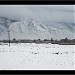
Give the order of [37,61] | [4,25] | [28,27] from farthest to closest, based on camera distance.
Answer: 1. [37,61]
2. [28,27]
3. [4,25]

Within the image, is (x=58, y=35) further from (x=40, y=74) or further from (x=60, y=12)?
(x=40, y=74)

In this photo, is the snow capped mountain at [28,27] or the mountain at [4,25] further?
the snow capped mountain at [28,27]

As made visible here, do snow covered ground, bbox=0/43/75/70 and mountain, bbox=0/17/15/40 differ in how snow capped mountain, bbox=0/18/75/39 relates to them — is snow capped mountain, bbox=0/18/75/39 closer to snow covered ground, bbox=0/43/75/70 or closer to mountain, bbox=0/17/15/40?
mountain, bbox=0/17/15/40

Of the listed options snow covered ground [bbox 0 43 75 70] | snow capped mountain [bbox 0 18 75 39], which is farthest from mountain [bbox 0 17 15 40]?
snow covered ground [bbox 0 43 75 70]
